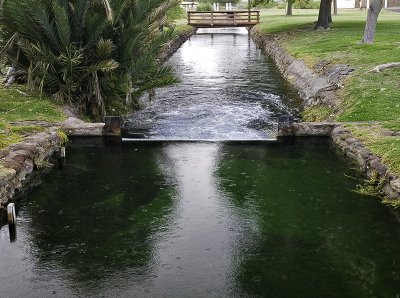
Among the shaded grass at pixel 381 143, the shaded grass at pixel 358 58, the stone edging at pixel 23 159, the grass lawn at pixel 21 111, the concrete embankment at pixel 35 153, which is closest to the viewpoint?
the stone edging at pixel 23 159

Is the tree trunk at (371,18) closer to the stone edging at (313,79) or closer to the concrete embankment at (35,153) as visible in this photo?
the stone edging at (313,79)

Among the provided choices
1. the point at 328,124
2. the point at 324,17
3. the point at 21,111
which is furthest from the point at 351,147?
the point at 324,17

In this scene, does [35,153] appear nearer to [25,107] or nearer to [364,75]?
[25,107]

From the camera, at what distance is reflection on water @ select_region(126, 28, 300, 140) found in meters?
15.6

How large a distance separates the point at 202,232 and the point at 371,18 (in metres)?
20.4

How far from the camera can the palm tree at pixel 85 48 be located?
15.5 m

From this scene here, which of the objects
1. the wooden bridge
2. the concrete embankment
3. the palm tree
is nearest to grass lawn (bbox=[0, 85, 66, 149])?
the concrete embankment

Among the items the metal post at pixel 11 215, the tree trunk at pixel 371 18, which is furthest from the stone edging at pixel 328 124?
the metal post at pixel 11 215

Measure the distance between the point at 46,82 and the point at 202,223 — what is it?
9.16m

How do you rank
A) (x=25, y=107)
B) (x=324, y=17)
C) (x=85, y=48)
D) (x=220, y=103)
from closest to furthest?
(x=25, y=107), (x=85, y=48), (x=220, y=103), (x=324, y=17)

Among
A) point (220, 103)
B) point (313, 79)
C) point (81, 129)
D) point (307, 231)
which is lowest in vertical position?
point (307, 231)

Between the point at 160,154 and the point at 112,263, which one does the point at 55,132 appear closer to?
the point at 160,154

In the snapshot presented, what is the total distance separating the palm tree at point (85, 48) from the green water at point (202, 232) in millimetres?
4229

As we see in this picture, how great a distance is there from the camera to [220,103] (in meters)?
19.6
